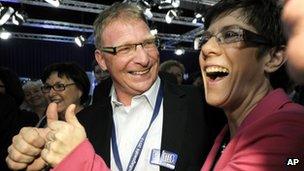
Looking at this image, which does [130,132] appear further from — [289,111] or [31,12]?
[31,12]

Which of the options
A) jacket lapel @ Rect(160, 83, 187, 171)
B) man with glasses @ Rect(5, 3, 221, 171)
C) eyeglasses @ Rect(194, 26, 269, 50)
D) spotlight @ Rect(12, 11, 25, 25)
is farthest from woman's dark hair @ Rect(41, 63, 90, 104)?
spotlight @ Rect(12, 11, 25, 25)

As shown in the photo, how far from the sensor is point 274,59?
1.38m

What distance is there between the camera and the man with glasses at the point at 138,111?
6.17ft

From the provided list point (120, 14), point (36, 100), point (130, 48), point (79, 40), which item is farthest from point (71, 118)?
point (79, 40)

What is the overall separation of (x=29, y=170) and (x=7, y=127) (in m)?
1.49

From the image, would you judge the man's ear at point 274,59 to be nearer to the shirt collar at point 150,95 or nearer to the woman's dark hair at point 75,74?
the shirt collar at point 150,95

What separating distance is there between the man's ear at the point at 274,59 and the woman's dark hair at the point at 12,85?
229 cm

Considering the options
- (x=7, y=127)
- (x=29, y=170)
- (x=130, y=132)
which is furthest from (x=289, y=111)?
(x=7, y=127)

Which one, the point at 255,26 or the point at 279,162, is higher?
the point at 255,26

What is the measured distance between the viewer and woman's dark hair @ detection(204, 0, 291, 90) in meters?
1.36

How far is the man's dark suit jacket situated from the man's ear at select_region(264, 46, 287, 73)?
0.60 m

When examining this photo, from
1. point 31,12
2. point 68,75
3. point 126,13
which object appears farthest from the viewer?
point 31,12

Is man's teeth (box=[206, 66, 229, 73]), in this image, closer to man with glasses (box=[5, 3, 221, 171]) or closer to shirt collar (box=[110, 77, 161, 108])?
man with glasses (box=[5, 3, 221, 171])

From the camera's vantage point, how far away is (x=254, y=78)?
138 cm
